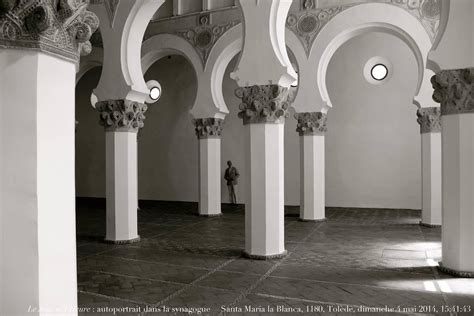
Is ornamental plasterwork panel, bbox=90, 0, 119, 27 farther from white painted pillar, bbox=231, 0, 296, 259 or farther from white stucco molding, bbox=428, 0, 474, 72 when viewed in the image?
white stucco molding, bbox=428, 0, 474, 72

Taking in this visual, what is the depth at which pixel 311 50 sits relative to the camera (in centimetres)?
1046

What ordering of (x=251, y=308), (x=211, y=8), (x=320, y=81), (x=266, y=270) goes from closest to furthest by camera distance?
(x=251, y=308)
(x=266, y=270)
(x=320, y=81)
(x=211, y=8)

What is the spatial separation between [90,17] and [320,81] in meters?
7.75

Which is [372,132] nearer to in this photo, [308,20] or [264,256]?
[308,20]

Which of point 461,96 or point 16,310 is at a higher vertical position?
point 461,96

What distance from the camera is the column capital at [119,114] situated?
7.68 m

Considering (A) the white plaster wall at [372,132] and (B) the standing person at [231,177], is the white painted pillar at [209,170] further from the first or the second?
(A) the white plaster wall at [372,132]

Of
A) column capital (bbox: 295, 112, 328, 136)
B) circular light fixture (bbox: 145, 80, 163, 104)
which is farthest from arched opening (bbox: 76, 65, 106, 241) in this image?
column capital (bbox: 295, 112, 328, 136)

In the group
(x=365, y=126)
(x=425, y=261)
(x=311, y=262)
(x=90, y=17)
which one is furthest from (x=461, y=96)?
(x=365, y=126)

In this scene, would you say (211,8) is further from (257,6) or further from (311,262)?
(311,262)

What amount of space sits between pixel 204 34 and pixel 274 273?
8221mm

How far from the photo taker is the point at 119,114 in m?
7.68

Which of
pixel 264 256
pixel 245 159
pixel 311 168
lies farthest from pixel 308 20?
pixel 264 256

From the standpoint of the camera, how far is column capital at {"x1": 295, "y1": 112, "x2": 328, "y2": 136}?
33.3 feet
